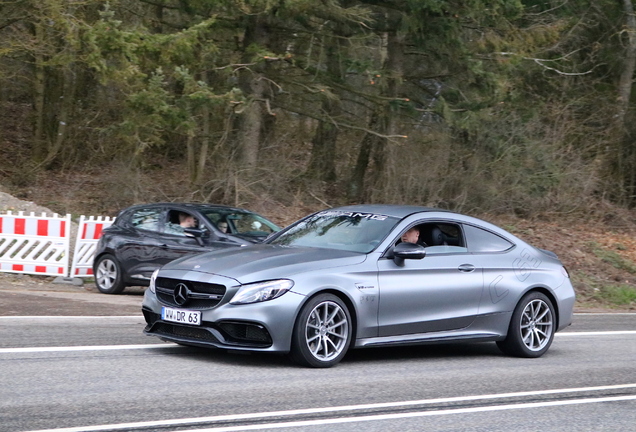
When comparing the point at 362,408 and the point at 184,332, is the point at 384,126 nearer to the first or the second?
the point at 184,332

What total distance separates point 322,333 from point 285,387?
1.03m

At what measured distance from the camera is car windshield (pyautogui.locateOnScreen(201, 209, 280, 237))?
15.3 metres

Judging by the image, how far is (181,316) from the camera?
8414 millimetres

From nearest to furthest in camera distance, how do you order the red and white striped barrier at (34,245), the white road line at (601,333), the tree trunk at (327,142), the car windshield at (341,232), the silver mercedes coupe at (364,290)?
1. the silver mercedes coupe at (364,290)
2. the car windshield at (341,232)
3. the white road line at (601,333)
4. the red and white striped barrier at (34,245)
5. the tree trunk at (327,142)

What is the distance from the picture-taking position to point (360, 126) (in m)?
24.9

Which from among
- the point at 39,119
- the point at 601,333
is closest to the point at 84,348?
the point at 601,333

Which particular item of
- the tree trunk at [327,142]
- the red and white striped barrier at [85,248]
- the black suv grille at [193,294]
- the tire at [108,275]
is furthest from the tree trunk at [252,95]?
the black suv grille at [193,294]

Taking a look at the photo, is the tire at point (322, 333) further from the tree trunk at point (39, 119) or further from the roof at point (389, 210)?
the tree trunk at point (39, 119)

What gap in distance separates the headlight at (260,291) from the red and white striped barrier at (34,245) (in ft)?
34.0

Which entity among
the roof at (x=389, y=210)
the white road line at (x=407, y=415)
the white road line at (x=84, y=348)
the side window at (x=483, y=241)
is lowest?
the white road line at (x=407, y=415)

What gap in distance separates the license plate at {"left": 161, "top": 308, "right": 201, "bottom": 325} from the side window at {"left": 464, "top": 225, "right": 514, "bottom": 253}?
3.28 metres

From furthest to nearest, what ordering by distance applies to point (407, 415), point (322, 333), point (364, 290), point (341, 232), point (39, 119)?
point (39, 119) → point (341, 232) → point (364, 290) → point (322, 333) → point (407, 415)

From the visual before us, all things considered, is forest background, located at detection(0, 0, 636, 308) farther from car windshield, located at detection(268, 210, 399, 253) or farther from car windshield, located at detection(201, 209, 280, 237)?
car windshield, located at detection(268, 210, 399, 253)

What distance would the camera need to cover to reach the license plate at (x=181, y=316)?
328 inches
